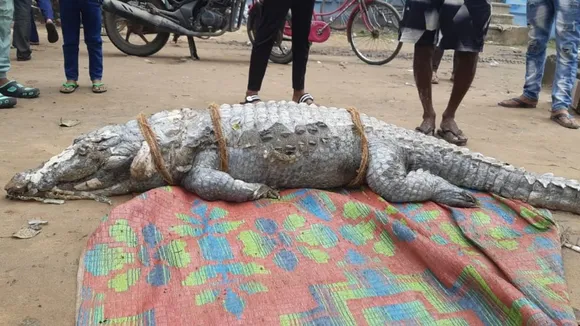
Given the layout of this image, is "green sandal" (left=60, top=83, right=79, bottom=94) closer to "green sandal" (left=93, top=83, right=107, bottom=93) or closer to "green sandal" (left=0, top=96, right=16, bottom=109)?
"green sandal" (left=93, top=83, right=107, bottom=93)

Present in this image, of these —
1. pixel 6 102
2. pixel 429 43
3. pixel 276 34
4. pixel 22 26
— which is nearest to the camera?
pixel 429 43

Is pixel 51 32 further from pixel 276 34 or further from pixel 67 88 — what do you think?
pixel 276 34

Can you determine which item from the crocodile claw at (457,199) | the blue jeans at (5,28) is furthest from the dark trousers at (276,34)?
the blue jeans at (5,28)

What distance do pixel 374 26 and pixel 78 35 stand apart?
15.7 ft

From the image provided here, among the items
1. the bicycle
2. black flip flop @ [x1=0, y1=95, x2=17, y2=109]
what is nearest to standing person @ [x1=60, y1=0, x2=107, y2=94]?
black flip flop @ [x1=0, y1=95, x2=17, y2=109]

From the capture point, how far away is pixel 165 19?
6.83 m

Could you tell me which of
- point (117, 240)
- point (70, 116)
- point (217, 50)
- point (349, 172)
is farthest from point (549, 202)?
point (217, 50)

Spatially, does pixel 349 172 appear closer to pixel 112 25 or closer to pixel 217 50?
pixel 112 25

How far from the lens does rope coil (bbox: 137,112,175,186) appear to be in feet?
8.46

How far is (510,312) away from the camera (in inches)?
66.2

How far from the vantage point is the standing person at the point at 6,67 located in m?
4.09

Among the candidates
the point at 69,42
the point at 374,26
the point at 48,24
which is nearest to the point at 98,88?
the point at 69,42

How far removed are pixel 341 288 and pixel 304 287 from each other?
14 cm

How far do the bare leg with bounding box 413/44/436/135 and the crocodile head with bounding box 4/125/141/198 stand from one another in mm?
2178
